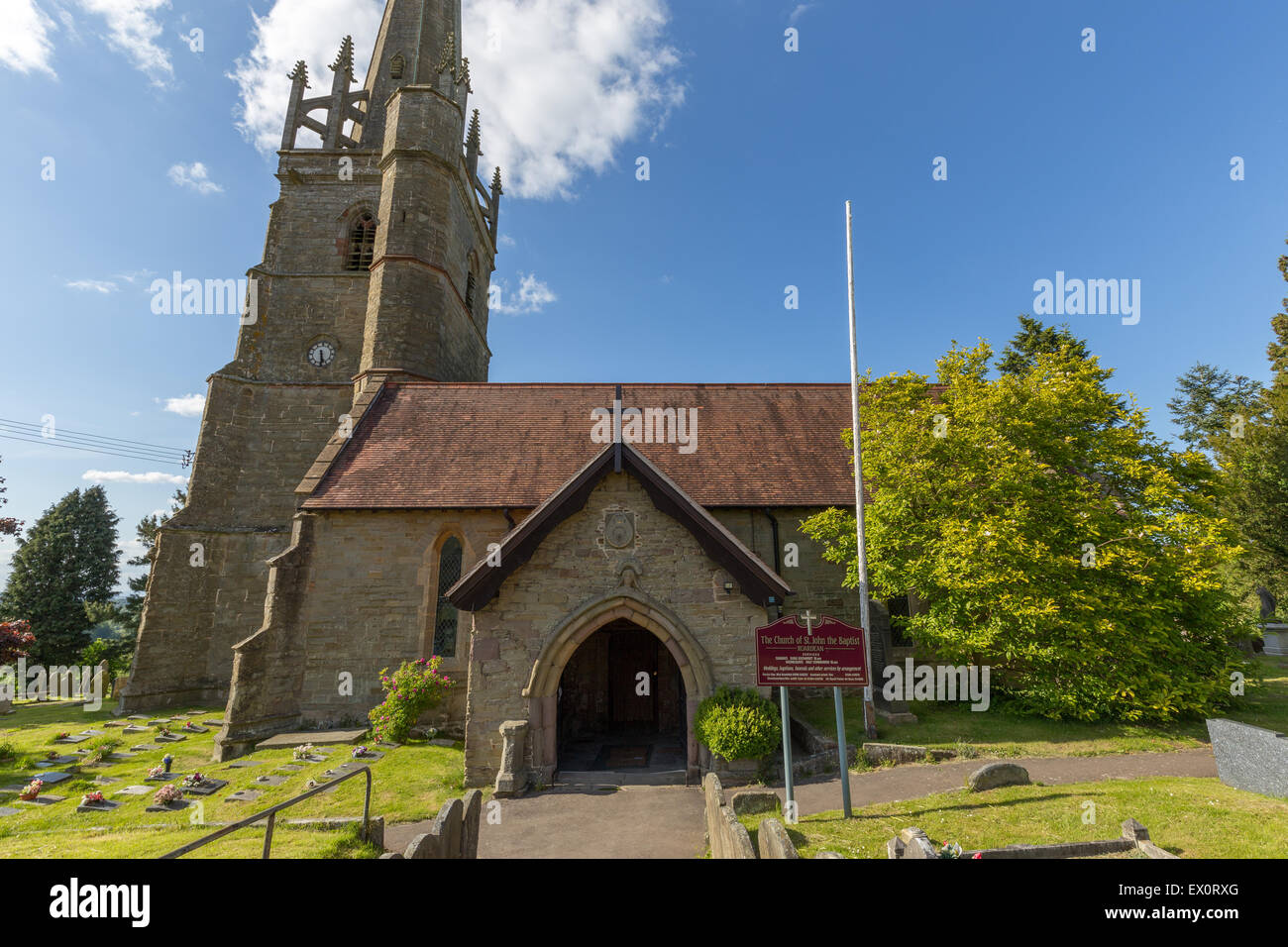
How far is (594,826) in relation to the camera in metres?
8.64

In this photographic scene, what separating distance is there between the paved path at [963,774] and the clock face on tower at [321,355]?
77.9 ft

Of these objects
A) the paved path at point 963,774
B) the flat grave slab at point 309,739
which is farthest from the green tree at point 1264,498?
the flat grave slab at point 309,739

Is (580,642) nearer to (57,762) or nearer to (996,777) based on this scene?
(996,777)

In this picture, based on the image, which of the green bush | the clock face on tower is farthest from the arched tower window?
the green bush

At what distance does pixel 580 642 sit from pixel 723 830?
5027mm

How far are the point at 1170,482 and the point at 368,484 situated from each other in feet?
70.3

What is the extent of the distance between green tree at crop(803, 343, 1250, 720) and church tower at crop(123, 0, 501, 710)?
1872cm

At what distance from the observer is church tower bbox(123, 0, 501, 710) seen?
1973 cm

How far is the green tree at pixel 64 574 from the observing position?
31922mm

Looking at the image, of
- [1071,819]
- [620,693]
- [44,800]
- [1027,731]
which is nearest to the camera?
[1071,819]

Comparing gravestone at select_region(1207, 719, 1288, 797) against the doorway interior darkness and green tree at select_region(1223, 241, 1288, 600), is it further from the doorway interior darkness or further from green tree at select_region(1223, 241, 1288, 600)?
green tree at select_region(1223, 241, 1288, 600)

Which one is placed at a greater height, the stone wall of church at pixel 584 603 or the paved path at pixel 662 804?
the stone wall of church at pixel 584 603

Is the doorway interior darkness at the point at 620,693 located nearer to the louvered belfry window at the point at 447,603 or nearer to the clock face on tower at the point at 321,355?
the louvered belfry window at the point at 447,603

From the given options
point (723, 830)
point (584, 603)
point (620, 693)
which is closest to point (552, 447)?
point (584, 603)
